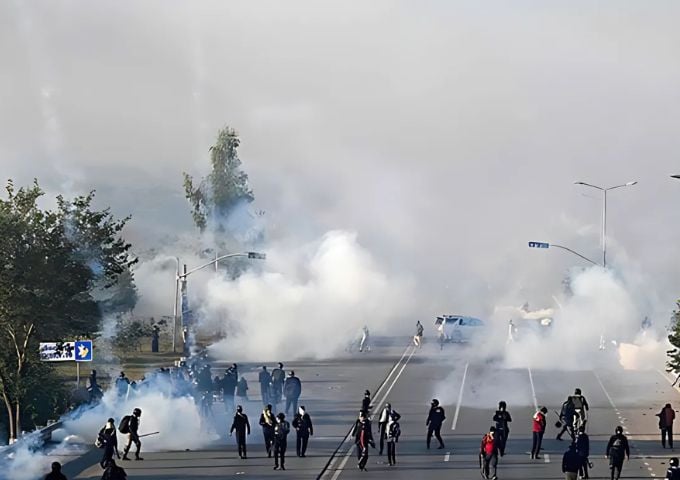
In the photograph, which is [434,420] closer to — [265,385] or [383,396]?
[265,385]

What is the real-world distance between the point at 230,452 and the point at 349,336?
36.3 m

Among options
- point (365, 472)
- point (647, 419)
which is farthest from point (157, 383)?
point (647, 419)

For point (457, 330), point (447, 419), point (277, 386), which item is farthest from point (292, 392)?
point (457, 330)

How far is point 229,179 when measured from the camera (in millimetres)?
100938

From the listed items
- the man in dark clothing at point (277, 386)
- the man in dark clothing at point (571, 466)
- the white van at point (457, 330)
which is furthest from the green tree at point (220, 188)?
the man in dark clothing at point (571, 466)

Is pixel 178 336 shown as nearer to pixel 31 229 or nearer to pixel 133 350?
pixel 133 350

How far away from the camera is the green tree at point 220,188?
101 m

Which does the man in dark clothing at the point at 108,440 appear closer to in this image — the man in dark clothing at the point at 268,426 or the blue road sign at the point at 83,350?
the man in dark clothing at the point at 268,426

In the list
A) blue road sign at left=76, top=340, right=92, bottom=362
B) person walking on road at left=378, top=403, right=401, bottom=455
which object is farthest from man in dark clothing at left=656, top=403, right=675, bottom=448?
blue road sign at left=76, top=340, right=92, bottom=362

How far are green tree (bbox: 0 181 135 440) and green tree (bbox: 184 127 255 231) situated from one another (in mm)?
61658

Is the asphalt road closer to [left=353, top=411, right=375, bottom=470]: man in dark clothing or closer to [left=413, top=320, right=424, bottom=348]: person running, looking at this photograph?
[left=353, top=411, right=375, bottom=470]: man in dark clothing

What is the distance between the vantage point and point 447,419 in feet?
122

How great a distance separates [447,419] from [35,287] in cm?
1224

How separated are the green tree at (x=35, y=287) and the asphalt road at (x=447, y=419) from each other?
519cm
